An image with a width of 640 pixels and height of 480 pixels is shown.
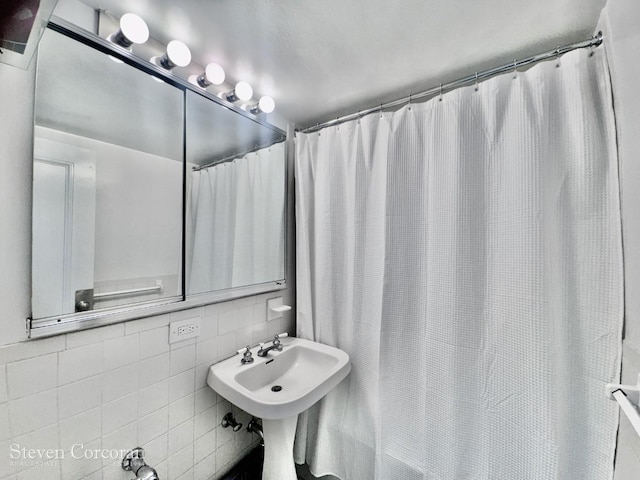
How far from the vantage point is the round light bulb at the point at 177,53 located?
99cm

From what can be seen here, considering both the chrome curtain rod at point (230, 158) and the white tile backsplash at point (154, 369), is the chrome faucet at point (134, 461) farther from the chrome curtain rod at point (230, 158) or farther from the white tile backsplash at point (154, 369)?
the chrome curtain rod at point (230, 158)

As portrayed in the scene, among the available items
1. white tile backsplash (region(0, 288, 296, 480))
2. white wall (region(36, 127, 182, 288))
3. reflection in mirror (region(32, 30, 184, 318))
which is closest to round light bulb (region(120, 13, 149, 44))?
reflection in mirror (region(32, 30, 184, 318))

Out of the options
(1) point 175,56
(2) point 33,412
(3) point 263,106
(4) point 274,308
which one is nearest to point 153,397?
(2) point 33,412

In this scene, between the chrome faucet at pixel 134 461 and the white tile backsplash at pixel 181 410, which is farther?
the white tile backsplash at pixel 181 410

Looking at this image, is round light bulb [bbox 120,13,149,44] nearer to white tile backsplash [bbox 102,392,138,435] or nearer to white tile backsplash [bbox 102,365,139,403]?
white tile backsplash [bbox 102,365,139,403]

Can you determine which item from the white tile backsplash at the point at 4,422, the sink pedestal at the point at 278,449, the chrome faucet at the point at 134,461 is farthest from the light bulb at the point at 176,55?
A: the sink pedestal at the point at 278,449

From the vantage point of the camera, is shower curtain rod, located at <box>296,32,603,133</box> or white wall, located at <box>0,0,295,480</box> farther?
shower curtain rod, located at <box>296,32,603,133</box>

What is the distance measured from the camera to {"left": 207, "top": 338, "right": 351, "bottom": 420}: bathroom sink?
103 centimetres

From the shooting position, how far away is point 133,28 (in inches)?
35.1

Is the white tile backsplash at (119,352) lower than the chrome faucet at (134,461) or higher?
Answer: higher

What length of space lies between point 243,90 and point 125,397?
1433mm

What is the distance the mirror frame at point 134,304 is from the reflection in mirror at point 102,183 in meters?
0.02

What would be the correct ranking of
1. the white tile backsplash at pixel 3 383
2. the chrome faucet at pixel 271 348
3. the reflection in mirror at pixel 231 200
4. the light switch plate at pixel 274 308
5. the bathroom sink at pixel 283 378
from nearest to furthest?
the white tile backsplash at pixel 3 383
the bathroom sink at pixel 283 378
the reflection in mirror at pixel 231 200
the chrome faucet at pixel 271 348
the light switch plate at pixel 274 308

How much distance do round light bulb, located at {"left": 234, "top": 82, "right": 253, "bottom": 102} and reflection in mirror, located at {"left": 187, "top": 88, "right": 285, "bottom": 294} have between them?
0.13 m
